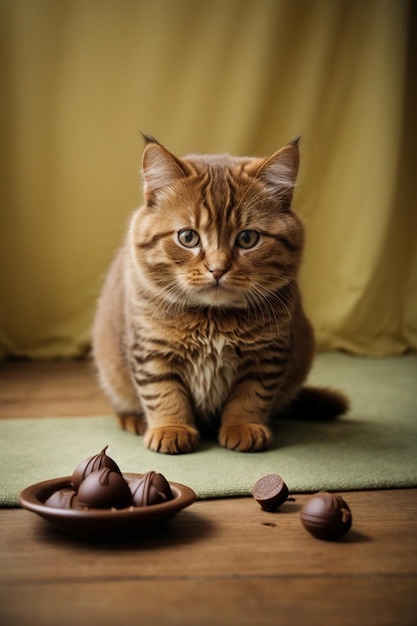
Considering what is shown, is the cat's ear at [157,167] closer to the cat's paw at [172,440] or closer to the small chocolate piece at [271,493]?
the cat's paw at [172,440]

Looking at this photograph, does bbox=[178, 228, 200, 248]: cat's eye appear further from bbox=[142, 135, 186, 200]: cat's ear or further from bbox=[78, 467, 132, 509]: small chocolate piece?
bbox=[78, 467, 132, 509]: small chocolate piece

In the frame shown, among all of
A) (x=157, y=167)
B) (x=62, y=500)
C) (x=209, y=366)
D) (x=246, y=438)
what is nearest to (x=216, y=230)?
(x=157, y=167)

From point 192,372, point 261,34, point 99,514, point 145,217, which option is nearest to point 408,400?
point 192,372

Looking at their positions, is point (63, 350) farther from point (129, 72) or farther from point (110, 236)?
point (129, 72)

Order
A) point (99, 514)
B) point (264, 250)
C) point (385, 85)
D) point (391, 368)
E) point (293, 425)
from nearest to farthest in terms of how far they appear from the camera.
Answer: point (99, 514) → point (264, 250) → point (293, 425) → point (391, 368) → point (385, 85)

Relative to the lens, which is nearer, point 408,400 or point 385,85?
point 408,400

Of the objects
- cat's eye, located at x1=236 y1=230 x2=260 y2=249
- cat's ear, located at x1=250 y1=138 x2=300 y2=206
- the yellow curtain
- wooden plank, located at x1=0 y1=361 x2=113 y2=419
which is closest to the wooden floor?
cat's eye, located at x1=236 y1=230 x2=260 y2=249

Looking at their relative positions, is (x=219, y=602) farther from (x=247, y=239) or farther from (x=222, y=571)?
(x=247, y=239)

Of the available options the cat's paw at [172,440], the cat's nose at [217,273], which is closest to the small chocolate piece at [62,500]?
the cat's paw at [172,440]
